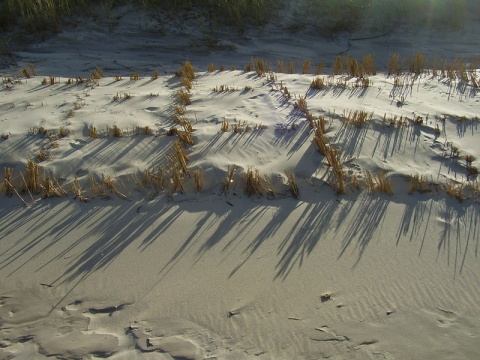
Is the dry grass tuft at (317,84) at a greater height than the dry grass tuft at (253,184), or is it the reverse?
the dry grass tuft at (317,84)

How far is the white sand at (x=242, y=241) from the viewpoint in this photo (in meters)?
2.13

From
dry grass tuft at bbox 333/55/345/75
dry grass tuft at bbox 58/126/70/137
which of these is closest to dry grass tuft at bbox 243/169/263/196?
dry grass tuft at bbox 58/126/70/137

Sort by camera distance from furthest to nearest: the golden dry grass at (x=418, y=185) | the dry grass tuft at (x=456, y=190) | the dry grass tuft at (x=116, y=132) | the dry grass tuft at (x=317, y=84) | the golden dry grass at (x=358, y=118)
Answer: the dry grass tuft at (x=317, y=84) → the golden dry grass at (x=358, y=118) → the dry grass tuft at (x=116, y=132) → the golden dry grass at (x=418, y=185) → the dry grass tuft at (x=456, y=190)

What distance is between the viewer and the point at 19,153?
3.69 metres

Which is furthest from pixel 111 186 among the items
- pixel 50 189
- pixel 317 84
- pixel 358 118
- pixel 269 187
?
pixel 317 84

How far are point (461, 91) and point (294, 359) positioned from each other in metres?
4.34

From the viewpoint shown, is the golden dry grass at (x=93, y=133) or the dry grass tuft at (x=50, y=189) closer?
the dry grass tuft at (x=50, y=189)

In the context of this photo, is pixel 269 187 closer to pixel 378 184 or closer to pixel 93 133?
pixel 378 184

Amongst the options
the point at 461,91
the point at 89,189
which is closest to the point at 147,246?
the point at 89,189

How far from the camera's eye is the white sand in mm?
2133

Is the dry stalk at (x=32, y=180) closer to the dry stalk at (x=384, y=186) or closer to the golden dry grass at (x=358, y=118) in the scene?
the dry stalk at (x=384, y=186)

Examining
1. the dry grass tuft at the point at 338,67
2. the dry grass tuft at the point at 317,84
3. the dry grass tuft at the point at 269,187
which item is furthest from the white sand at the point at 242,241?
the dry grass tuft at the point at 338,67

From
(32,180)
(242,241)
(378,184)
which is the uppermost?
(32,180)

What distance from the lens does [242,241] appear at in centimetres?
280
